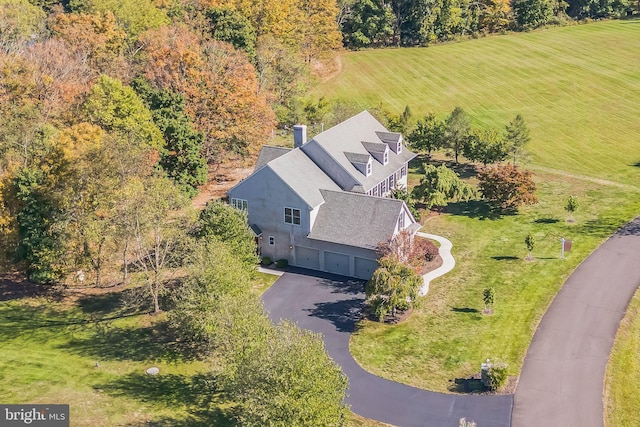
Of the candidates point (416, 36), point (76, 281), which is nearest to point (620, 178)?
point (76, 281)

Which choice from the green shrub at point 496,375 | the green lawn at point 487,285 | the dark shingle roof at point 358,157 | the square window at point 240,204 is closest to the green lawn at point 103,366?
the green lawn at point 487,285

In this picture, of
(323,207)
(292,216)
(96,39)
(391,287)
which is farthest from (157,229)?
(96,39)

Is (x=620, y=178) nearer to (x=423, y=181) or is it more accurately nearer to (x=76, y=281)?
(x=423, y=181)

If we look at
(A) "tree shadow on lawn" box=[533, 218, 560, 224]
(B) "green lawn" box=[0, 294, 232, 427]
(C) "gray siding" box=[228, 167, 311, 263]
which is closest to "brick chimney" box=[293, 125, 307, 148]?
(C) "gray siding" box=[228, 167, 311, 263]

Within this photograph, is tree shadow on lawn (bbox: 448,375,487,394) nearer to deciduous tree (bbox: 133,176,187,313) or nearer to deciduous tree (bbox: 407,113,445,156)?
deciduous tree (bbox: 133,176,187,313)

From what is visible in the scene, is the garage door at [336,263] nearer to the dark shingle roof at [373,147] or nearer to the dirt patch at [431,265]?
the dirt patch at [431,265]

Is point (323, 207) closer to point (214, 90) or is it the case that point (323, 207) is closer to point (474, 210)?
point (474, 210)
